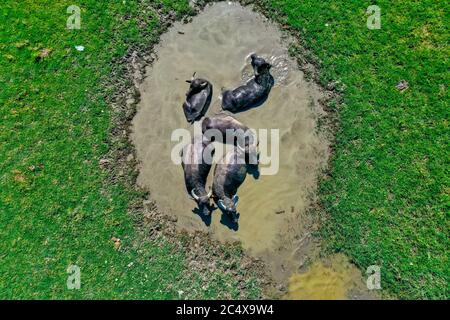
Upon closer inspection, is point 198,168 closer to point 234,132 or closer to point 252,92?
point 234,132

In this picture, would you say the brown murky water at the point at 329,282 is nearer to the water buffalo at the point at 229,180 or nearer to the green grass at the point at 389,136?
the green grass at the point at 389,136

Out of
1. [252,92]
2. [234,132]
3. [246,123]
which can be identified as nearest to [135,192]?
[234,132]

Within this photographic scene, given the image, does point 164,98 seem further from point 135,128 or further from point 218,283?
point 218,283

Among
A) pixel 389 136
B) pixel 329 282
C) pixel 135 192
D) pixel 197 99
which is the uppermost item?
pixel 197 99

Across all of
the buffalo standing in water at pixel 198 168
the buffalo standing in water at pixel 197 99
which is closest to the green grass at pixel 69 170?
the buffalo standing in water at pixel 198 168
